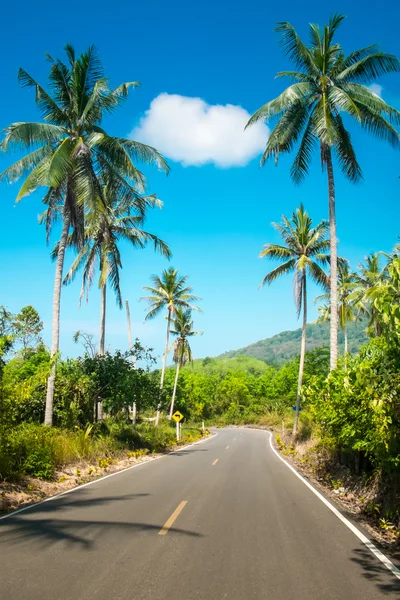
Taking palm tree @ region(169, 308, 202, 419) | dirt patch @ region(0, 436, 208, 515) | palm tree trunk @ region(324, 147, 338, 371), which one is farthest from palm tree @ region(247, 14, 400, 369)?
palm tree @ region(169, 308, 202, 419)

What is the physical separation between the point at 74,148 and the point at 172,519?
13011mm

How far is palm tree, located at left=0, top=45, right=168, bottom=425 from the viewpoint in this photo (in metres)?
15.5

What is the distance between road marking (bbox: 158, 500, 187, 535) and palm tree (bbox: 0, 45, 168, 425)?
26.0 feet

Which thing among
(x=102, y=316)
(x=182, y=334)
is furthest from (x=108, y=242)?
(x=182, y=334)

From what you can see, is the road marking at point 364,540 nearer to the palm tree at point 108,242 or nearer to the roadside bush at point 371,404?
the roadside bush at point 371,404

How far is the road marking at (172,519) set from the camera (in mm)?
6583

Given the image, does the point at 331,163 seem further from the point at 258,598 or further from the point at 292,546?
the point at 258,598

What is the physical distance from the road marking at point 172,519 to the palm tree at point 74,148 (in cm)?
793

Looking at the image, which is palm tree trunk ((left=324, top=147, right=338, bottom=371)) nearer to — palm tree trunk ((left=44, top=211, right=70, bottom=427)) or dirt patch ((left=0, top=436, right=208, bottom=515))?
dirt patch ((left=0, top=436, right=208, bottom=515))

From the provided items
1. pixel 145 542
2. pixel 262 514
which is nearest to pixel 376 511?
pixel 262 514

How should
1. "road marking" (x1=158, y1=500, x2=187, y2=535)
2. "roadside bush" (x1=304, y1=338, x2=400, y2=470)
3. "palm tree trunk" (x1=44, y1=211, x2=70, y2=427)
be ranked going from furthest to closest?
"palm tree trunk" (x1=44, y1=211, x2=70, y2=427), "roadside bush" (x1=304, y1=338, x2=400, y2=470), "road marking" (x1=158, y1=500, x2=187, y2=535)

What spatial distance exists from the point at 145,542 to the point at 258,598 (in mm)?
2182

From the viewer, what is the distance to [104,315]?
23547mm

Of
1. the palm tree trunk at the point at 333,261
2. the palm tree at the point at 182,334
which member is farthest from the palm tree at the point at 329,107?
the palm tree at the point at 182,334
